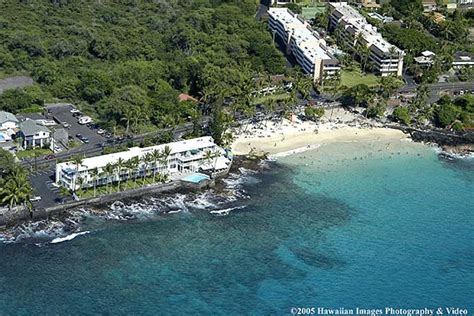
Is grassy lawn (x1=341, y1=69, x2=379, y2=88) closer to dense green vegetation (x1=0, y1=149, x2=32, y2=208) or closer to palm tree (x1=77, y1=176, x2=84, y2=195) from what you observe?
palm tree (x1=77, y1=176, x2=84, y2=195)

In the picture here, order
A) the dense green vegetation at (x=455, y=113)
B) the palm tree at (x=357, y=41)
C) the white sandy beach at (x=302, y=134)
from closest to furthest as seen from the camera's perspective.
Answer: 1. the white sandy beach at (x=302, y=134)
2. the dense green vegetation at (x=455, y=113)
3. the palm tree at (x=357, y=41)

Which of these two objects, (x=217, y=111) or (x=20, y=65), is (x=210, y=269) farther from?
(x=20, y=65)

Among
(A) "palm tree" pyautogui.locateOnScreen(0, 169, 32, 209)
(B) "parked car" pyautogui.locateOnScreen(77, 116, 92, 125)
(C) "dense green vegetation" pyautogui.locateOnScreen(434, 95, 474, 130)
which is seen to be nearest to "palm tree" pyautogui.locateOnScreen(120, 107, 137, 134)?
(B) "parked car" pyautogui.locateOnScreen(77, 116, 92, 125)

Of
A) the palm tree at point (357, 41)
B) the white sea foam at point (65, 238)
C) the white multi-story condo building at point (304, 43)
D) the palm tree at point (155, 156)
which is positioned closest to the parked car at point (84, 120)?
the palm tree at point (155, 156)

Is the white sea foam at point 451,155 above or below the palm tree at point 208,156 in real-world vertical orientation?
below

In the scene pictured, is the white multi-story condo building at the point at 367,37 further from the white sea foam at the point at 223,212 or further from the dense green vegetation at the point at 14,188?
the dense green vegetation at the point at 14,188

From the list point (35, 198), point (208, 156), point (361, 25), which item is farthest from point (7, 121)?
point (361, 25)
